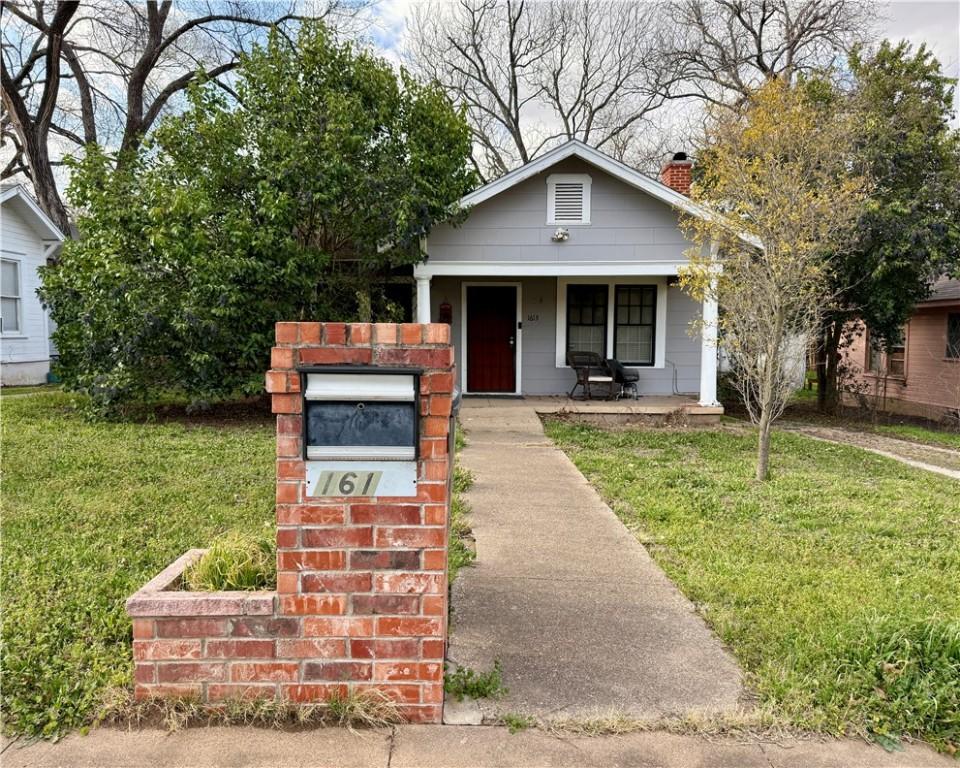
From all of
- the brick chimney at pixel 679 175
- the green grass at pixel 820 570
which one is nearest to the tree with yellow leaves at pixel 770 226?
the green grass at pixel 820 570

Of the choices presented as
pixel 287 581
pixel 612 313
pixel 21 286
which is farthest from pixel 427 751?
pixel 21 286

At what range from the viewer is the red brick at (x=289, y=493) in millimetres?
2381

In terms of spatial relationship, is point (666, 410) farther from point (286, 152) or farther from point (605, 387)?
point (286, 152)

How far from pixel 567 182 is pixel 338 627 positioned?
10.3 meters

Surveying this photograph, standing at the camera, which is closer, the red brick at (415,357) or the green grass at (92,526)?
the red brick at (415,357)

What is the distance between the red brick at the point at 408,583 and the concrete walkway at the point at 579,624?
1.82 ft

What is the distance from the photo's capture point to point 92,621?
3271 millimetres

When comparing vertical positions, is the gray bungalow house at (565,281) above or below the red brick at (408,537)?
above

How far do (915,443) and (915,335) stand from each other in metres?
7.09

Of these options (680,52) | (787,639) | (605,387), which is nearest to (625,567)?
(787,639)

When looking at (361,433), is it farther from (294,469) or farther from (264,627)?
(264,627)

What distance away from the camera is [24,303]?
15.0 meters

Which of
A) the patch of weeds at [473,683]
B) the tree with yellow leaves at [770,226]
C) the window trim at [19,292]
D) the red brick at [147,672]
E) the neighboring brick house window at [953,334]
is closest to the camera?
the red brick at [147,672]

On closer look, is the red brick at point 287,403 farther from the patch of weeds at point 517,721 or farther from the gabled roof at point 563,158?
the gabled roof at point 563,158
